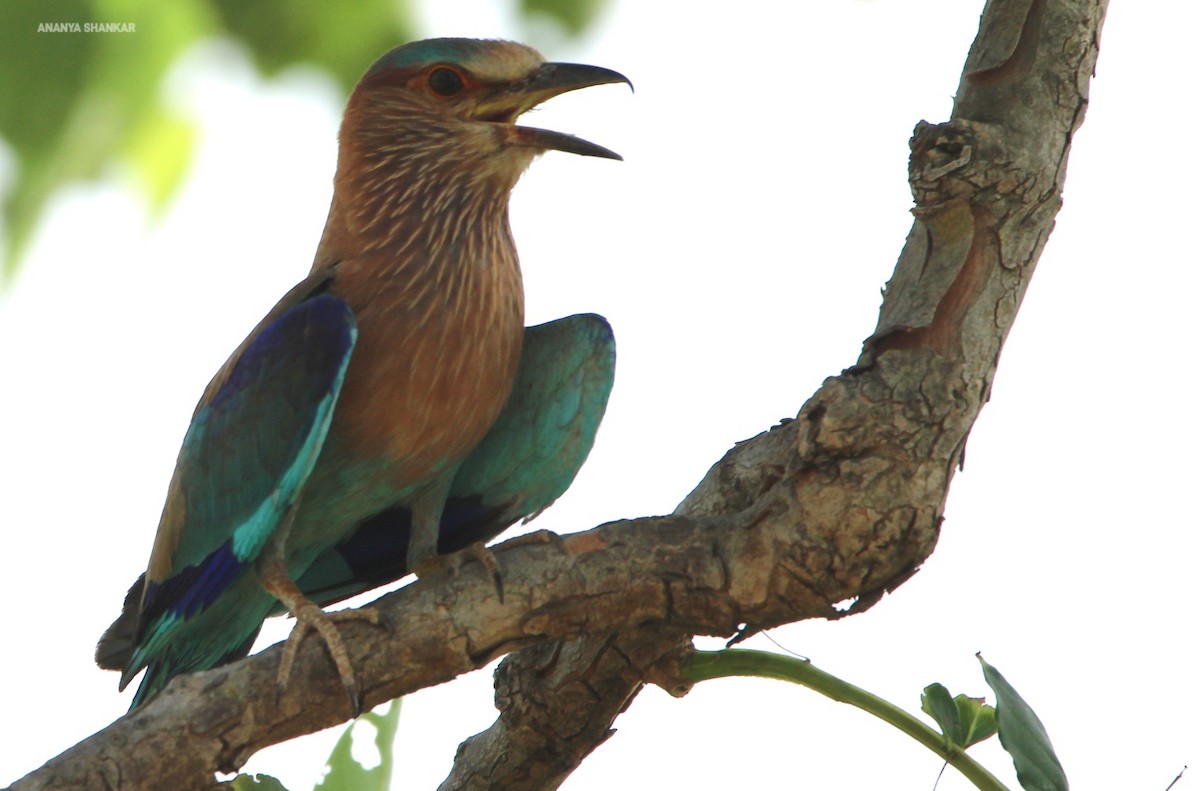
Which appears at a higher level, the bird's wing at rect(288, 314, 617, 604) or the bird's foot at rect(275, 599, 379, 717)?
the bird's wing at rect(288, 314, 617, 604)

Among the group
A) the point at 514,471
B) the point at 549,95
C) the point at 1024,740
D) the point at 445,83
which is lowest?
the point at 1024,740

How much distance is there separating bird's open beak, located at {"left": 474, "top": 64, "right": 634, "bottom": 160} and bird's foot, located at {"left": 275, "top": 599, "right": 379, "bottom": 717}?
5.90 feet

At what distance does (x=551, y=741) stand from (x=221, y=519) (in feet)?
4.08

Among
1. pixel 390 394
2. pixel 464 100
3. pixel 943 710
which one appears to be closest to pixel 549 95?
pixel 464 100

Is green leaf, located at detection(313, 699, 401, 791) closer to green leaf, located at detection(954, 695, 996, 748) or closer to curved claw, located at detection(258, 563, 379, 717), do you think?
curved claw, located at detection(258, 563, 379, 717)

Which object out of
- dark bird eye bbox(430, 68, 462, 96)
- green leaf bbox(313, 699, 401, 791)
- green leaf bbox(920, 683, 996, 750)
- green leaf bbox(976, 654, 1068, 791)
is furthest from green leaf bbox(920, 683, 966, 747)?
dark bird eye bbox(430, 68, 462, 96)

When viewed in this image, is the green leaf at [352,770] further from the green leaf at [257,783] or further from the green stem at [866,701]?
the green stem at [866,701]

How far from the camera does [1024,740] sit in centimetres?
269

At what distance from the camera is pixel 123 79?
218 cm

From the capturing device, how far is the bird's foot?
9.62ft

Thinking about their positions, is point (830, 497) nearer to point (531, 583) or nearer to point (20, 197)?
point (531, 583)

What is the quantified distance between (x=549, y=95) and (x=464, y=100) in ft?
1.07

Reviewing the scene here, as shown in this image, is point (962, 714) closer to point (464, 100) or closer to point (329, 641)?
point (329, 641)

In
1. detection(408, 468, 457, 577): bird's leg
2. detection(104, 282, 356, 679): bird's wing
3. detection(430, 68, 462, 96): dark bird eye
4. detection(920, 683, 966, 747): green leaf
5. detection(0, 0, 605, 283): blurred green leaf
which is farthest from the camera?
detection(430, 68, 462, 96): dark bird eye
